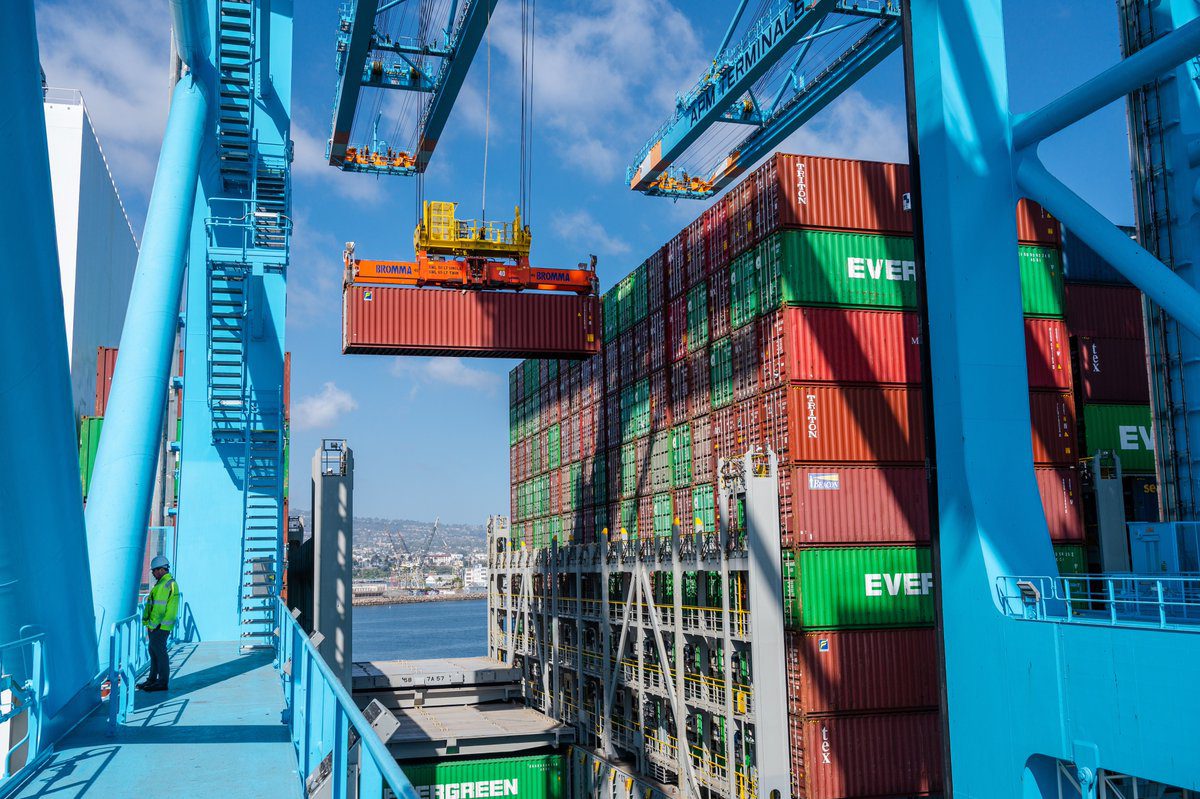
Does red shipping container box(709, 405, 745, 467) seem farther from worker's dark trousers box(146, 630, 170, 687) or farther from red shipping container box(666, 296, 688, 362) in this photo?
worker's dark trousers box(146, 630, 170, 687)

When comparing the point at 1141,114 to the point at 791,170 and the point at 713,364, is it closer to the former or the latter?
the point at 791,170

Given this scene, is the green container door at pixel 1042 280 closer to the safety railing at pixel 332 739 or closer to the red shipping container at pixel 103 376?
the safety railing at pixel 332 739

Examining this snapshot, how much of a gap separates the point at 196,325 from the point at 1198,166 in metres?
17.6

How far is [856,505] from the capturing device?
18.4m

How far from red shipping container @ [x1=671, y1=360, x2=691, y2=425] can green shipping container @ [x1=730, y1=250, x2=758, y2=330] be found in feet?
9.08

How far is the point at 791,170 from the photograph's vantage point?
63.3ft

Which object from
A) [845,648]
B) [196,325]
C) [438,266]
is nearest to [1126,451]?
[845,648]

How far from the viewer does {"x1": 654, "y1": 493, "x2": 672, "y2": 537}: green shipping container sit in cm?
2373

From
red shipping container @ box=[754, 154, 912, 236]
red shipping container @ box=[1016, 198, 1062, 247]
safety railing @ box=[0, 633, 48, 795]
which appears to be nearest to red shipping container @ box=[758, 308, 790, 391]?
red shipping container @ box=[754, 154, 912, 236]

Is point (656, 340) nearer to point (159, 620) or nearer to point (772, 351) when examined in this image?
point (772, 351)

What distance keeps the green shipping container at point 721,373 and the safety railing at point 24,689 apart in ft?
49.7

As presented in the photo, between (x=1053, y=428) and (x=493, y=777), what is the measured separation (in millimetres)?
16684

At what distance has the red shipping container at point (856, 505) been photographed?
18.0m

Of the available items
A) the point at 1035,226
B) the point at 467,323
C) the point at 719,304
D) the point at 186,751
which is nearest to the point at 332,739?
the point at 186,751
